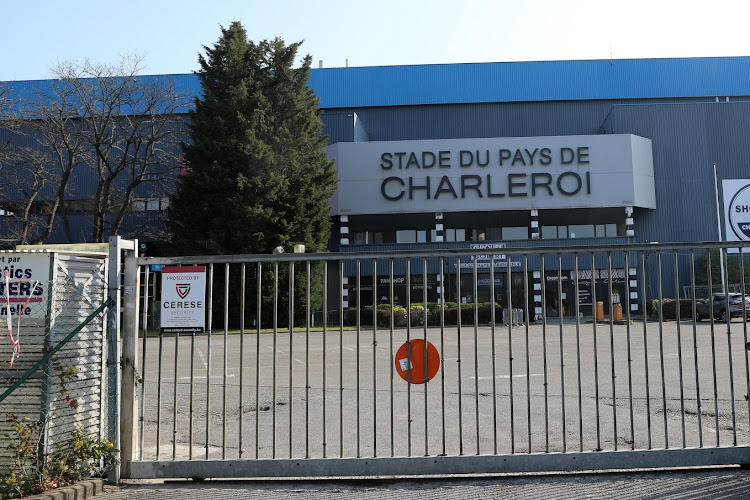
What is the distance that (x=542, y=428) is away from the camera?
27.0ft

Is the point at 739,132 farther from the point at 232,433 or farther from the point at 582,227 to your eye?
the point at 232,433

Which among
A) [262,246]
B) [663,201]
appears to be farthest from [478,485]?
[663,201]

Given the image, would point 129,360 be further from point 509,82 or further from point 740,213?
point 509,82

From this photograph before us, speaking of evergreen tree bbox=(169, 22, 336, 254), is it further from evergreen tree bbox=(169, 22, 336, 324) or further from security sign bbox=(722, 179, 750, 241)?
security sign bbox=(722, 179, 750, 241)

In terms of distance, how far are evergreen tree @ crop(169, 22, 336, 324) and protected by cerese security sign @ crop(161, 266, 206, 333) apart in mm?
27622

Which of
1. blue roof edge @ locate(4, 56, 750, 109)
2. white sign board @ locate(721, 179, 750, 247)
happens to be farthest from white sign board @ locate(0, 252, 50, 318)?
white sign board @ locate(721, 179, 750, 247)

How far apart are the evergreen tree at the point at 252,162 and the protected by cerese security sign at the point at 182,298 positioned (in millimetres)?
27622

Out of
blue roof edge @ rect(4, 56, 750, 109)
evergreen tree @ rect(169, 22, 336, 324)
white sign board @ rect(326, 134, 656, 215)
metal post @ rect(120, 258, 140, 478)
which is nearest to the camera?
metal post @ rect(120, 258, 140, 478)

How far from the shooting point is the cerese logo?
4450 centimetres

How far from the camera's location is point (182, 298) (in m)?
6.32

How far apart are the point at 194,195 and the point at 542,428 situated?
1245 inches

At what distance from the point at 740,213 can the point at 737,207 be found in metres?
0.47

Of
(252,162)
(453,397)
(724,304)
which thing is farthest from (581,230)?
(724,304)

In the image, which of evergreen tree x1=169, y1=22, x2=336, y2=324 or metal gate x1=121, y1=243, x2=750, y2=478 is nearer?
metal gate x1=121, y1=243, x2=750, y2=478
